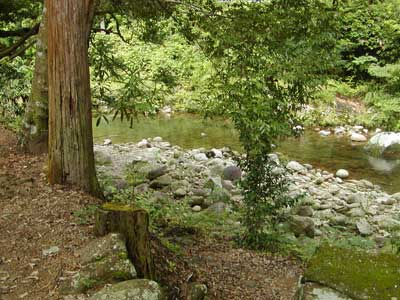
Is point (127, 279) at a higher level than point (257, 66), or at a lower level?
lower

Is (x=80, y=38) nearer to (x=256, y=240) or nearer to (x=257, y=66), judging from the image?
(x=257, y=66)

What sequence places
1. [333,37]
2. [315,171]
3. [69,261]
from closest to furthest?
1. [69,261]
2. [333,37]
3. [315,171]

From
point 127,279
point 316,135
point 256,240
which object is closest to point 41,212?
point 127,279

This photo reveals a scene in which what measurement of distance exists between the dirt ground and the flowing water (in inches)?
184

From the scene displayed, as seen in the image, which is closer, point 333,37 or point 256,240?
point 333,37

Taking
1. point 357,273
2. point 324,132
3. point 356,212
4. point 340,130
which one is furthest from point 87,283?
point 340,130

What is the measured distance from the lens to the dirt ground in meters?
2.98

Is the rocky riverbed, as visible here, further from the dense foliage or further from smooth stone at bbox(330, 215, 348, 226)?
the dense foliage

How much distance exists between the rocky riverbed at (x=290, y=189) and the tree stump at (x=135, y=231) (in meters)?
2.26

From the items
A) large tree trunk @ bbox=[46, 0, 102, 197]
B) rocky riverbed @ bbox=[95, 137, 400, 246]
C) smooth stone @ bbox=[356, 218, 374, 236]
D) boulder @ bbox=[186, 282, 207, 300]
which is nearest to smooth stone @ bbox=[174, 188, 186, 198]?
rocky riverbed @ bbox=[95, 137, 400, 246]

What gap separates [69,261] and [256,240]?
237 cm

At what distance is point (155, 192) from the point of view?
701cm

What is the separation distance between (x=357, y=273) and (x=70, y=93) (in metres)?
2.78

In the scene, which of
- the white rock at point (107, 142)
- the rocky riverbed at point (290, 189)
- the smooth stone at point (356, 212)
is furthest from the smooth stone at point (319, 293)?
the white rock at point (107, 142)
